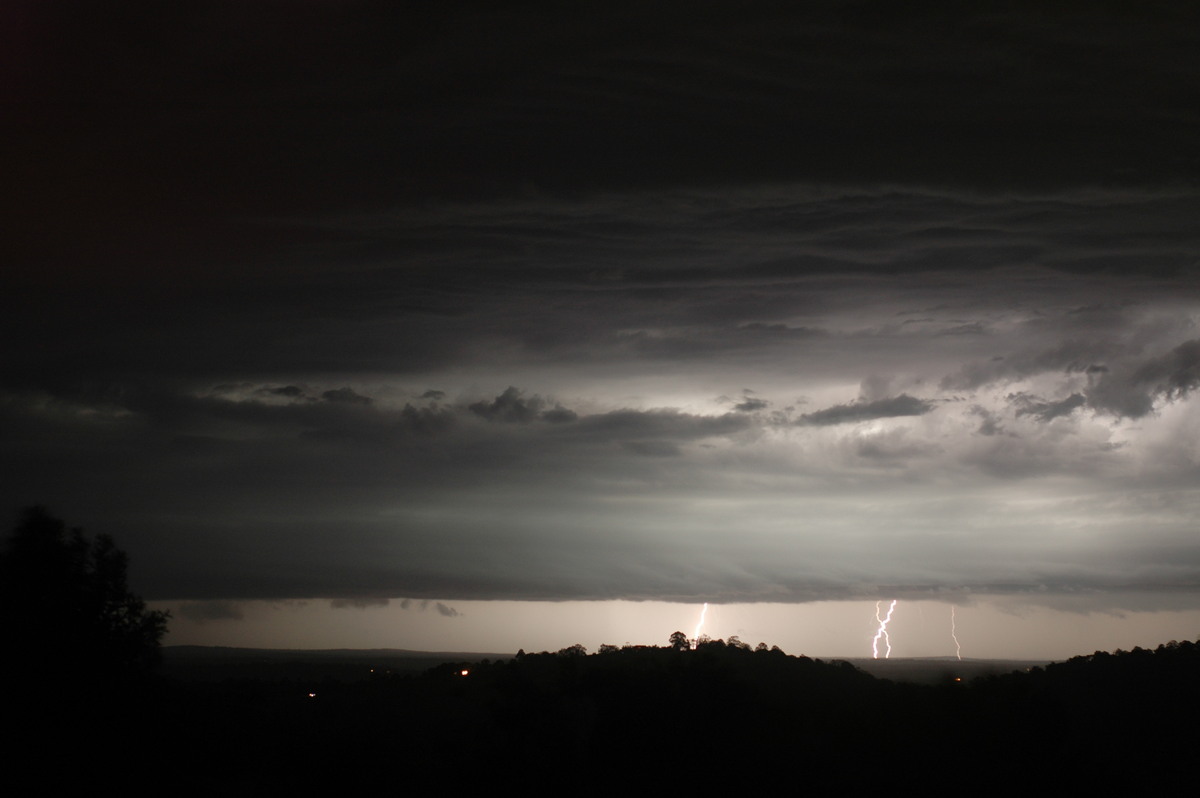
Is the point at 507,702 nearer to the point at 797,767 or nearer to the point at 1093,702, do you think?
the point at 797,767

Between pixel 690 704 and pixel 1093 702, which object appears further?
pixel 1093 702

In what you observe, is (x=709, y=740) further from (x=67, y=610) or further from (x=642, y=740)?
(x=67, y=610)

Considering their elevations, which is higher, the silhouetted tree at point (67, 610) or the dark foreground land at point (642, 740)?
the silhouetted tree at point (67, 610)

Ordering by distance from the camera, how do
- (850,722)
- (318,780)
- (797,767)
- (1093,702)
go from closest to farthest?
(318,780) < (797,767) < (850,722) < (1093,702)

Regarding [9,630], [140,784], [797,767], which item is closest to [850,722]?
[797,767]

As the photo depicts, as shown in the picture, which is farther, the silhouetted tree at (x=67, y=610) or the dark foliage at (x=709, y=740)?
the dark foliage at (x=709, y=740)

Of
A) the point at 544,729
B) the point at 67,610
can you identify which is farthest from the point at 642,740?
the point at 67,610
